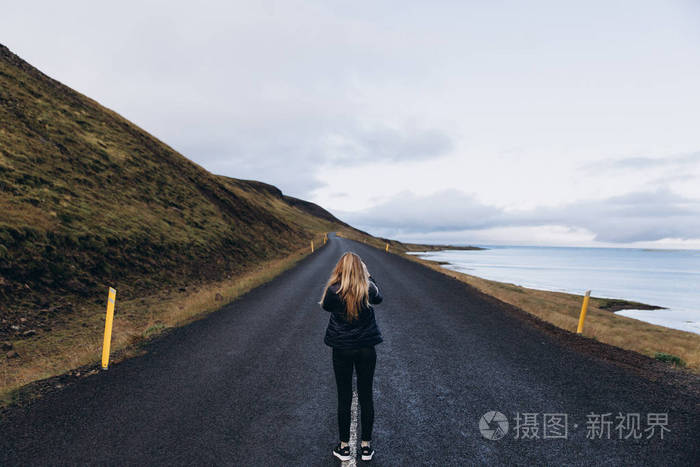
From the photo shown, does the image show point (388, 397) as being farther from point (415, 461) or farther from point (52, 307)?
point (52, 307)

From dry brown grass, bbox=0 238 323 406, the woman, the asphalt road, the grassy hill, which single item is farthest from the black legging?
the grassy hill

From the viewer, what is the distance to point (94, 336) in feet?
26.9

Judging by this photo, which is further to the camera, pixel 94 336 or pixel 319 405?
pixel 94 336

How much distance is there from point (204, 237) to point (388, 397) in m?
20.4

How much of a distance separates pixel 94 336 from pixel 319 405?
703 cm

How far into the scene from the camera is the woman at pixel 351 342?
3.53 metres

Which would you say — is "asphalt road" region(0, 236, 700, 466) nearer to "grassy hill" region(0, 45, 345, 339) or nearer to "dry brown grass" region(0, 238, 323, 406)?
"dry brown grass" region(0, 238, 323, 406)

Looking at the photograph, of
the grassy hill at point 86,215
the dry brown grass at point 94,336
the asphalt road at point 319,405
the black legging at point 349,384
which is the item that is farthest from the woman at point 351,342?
the grassy hill at point 86,215

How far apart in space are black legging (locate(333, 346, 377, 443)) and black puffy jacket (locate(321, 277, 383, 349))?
0.09m

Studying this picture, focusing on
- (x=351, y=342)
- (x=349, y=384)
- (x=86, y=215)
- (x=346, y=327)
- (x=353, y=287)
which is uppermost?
(x=86, y=215)

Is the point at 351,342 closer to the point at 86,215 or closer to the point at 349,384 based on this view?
the point at 349,384

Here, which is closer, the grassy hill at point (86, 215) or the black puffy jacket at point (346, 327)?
the black puffy jacket at point (346, 327)

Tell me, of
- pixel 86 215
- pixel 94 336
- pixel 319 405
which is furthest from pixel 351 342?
pixel 86 215

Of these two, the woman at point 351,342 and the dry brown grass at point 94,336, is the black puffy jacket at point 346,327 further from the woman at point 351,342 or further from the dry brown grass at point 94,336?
the dry brown grass at point 94,336
